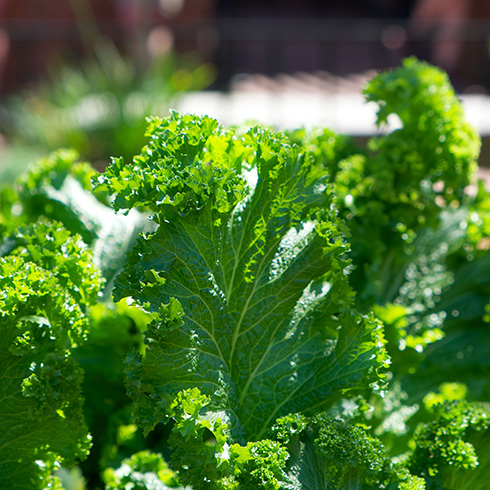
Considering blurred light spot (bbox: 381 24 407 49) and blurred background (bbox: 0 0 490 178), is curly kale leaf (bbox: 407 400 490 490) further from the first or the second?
blurred light spot (bbox: 381 24 407 49)

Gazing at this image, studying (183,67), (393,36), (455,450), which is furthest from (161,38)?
(455,450)

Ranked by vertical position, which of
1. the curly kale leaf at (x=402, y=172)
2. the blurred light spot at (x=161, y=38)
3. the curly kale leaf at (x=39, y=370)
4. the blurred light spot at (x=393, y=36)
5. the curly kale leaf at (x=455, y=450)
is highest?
the blurred light spot at (x=161, y=38)

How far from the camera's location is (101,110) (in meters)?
8.25

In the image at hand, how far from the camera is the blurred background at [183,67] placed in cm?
820

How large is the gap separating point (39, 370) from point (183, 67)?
8.85 m

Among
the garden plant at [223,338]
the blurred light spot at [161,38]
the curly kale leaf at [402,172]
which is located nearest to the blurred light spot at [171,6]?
the blurred light spot at [161,38]

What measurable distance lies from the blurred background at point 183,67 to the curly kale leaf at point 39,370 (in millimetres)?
5333

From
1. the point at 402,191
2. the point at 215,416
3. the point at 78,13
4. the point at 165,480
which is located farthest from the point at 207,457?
the point at 78,13

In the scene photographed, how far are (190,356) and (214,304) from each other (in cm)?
13

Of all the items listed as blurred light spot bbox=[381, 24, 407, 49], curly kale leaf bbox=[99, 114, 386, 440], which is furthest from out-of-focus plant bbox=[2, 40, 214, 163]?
curly kale leaf bbox=[99, 114, 386, 440]

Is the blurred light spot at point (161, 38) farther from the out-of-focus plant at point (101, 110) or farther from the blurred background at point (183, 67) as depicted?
the out-of-focus plant at point (101, 110)

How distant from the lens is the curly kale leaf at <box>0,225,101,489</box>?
5.19ft

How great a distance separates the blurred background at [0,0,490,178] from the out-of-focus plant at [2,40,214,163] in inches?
0.6

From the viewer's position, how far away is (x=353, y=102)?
33.6 ft
